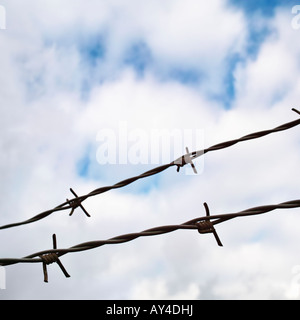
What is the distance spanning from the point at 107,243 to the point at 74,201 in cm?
79

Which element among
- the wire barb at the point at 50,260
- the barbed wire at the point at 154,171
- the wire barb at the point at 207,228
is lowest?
the wire barb at the point at 50,260

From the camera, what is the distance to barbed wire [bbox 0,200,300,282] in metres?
2.06

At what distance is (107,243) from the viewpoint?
2.13 meters

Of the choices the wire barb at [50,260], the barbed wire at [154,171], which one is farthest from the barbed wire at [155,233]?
the barbed wire at [154,171]

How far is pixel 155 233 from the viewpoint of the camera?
2109 mm

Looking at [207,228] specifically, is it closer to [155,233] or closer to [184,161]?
[155,233]

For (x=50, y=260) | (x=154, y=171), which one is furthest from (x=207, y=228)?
(x=50, y=260)

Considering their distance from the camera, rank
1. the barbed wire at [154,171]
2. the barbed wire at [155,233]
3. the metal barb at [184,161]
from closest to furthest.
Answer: the barbed wire at [155,233] → the barbed wire at [154,171] → the metal barb at [184,161]

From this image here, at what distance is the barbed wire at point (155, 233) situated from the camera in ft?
6.75

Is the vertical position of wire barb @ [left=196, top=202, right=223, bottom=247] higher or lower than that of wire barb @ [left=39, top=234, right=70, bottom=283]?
higher

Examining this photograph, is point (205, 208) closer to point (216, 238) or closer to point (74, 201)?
point (216, 238)

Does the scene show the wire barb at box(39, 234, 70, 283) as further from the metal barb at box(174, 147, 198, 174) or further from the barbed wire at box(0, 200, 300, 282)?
the metal barb at box(174, 147, 198, 174)

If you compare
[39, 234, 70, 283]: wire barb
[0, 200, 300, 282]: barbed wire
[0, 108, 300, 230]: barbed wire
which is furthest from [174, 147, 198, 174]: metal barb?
[39, 234, 70, 283]: wire barb

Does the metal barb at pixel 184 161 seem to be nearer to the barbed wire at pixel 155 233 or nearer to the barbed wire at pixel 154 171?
the barbed wire at pixel 154 171
